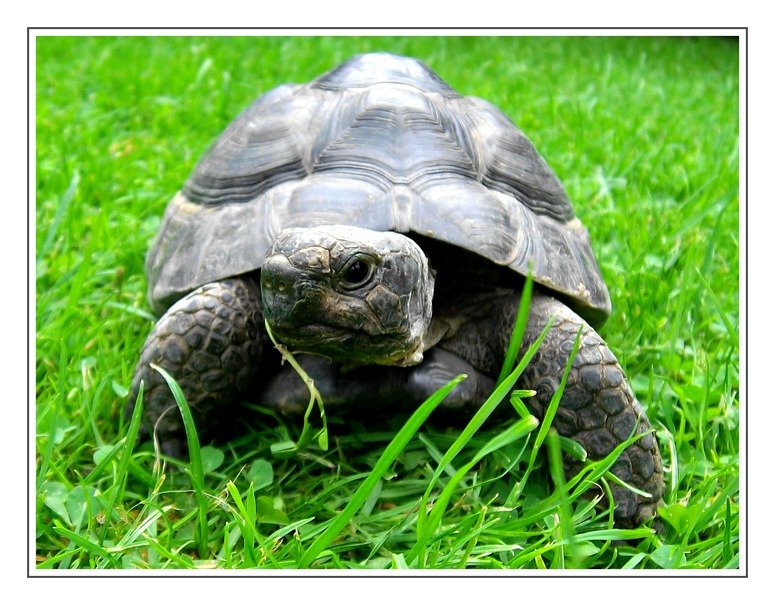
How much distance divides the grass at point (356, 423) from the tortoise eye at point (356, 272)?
333mm

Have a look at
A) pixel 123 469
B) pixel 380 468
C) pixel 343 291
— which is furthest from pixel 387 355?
pixel 123 469

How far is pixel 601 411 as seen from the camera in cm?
196

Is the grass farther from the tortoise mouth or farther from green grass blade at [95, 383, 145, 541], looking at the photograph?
the tortoise mouth

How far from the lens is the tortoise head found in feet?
5.43

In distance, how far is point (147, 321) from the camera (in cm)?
276

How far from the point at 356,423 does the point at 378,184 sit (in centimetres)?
62

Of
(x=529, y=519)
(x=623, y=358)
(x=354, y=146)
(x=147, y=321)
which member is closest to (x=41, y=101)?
(x=147, y=321)

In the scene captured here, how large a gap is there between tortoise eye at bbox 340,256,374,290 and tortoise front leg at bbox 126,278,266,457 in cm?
49

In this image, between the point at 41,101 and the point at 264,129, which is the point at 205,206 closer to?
the point at 264,129

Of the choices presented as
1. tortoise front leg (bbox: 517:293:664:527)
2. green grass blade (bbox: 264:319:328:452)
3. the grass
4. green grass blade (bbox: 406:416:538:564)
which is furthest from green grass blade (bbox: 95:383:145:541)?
tortoise front leg (bbox: 517:293:664:527)

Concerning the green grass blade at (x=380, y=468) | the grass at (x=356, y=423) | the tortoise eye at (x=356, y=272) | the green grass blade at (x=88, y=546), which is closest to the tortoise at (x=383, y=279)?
the tortoise eye at (x=356, y=272)

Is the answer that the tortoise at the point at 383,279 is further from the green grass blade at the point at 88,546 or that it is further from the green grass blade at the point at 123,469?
the green grass blade at the point at 88,546

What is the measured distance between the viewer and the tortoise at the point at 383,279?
1748 millimetres
